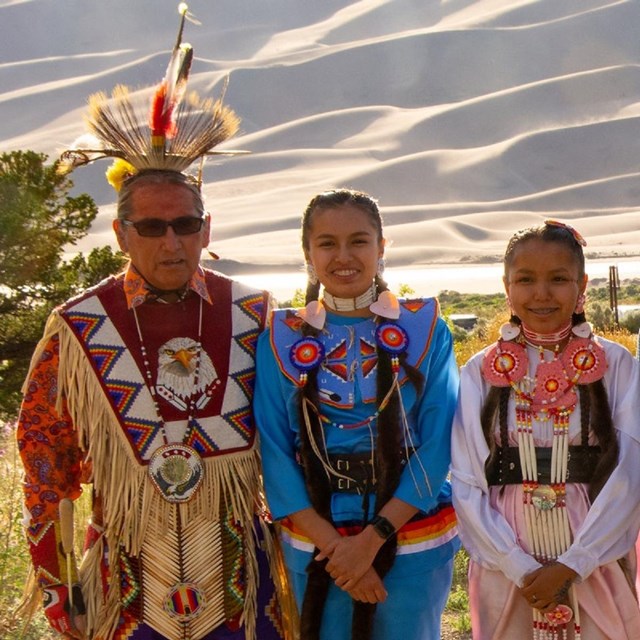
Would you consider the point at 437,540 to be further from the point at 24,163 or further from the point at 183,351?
the point at 24,163

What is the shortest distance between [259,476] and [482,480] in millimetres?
777

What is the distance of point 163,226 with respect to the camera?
3744 millimetres

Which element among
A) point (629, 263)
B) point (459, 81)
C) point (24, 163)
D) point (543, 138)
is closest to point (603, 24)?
point (459, 81)

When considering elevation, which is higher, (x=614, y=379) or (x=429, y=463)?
(x=614, y=379)

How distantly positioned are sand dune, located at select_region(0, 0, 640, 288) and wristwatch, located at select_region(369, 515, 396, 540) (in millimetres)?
40827

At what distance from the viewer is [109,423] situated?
12.5 feet

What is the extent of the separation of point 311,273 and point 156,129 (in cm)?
71

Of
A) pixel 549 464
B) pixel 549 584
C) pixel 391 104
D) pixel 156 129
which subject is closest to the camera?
pixel 549 584

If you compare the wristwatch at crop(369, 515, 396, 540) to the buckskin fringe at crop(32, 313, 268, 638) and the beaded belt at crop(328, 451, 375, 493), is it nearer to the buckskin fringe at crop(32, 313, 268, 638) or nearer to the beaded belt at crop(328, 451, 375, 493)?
the beaded belt at crop(328, 451, 375, 493)

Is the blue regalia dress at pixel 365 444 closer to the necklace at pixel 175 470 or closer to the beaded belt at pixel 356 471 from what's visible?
the beaded belt at pixel 356 471

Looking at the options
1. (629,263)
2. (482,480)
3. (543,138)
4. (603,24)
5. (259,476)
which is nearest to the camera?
(482,480)

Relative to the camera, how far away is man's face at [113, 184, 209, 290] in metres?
3.75

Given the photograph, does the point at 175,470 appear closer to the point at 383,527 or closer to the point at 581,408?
the point at 383,527

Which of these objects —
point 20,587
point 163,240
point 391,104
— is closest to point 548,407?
point 163,240
